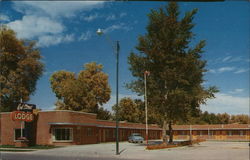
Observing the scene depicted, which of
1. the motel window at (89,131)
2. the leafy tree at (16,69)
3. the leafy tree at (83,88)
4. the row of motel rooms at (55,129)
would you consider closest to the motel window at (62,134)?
the row of motel rooms at (55,129)

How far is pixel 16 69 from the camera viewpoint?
167ft

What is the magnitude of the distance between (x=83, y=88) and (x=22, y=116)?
26.3 meters

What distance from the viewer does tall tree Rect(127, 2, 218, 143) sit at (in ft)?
117

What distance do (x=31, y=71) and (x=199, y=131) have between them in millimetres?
45202

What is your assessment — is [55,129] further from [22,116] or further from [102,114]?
[102,114]

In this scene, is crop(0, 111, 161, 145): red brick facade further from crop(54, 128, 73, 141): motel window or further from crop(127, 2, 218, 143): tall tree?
crop(127, 2, 218, 143): tall tree

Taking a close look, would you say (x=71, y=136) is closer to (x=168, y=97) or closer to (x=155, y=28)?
(x=168, y=97)

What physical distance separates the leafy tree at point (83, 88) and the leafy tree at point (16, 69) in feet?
29.8

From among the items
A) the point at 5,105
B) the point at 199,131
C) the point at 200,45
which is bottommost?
the point at 199,131

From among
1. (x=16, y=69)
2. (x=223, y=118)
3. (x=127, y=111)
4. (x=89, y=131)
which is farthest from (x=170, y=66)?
(x=223, y=118)

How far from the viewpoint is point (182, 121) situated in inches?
1463

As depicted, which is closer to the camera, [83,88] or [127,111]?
[83,88]

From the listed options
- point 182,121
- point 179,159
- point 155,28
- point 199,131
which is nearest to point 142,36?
point 155,28

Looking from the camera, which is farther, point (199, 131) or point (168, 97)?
point (199, 131)
